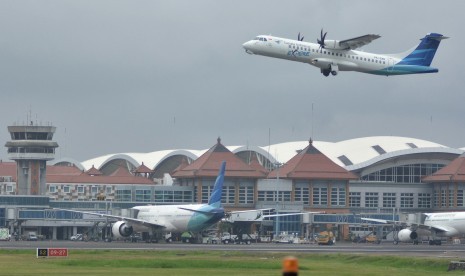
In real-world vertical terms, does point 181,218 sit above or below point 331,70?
below

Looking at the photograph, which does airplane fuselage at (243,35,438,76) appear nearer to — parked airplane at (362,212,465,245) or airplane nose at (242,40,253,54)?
airplane nose at (242,40,253,54)

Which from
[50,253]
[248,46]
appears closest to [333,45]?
[248,46]

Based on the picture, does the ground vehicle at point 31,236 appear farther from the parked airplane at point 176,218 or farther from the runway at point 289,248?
the runway at point 289,248

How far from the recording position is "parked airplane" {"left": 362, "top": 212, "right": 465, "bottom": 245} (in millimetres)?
176375

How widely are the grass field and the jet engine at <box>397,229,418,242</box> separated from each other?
59.7 meters

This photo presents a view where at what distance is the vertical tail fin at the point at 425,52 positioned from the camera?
122750mm

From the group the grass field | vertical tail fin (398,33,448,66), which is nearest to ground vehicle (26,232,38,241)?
the grass field

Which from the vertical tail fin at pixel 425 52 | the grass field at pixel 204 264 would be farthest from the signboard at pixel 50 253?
the vertical tail fin at pixel 425 52

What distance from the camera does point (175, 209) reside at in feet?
578

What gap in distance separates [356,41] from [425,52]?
292 inches

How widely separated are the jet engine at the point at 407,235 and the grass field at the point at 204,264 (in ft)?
196

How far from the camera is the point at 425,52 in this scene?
4906 inches

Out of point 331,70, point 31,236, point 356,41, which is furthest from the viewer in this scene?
point 31,236

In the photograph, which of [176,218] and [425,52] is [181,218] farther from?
[425,52]
